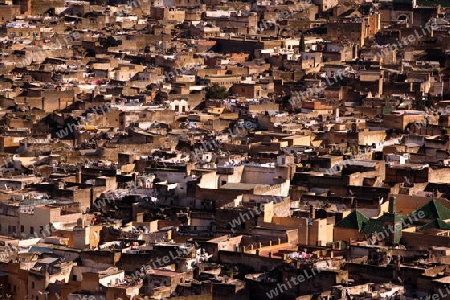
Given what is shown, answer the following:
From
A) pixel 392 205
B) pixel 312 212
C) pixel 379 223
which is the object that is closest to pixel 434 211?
pixel 392 205

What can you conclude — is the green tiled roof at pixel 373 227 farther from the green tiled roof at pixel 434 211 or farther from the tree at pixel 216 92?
the tree at pixel 216 92

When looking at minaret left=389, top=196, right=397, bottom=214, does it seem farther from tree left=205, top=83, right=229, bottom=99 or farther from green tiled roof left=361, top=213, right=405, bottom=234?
tree left=205, top=83, right=229, bottom=99

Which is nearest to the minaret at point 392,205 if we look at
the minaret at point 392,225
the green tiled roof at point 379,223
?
the minaret at point 392,225

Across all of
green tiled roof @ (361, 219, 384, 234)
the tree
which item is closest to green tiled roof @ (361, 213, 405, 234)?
green tiled roof @ (361, 219, 384, 234)

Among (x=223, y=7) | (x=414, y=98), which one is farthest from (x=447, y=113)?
(x=223, y=7)

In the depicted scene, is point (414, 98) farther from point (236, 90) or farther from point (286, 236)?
point (286, 236)

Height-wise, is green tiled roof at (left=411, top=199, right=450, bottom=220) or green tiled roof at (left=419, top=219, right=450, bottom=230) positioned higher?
green tiled roof at (left=411, top=199, right=450, bottom=220)
